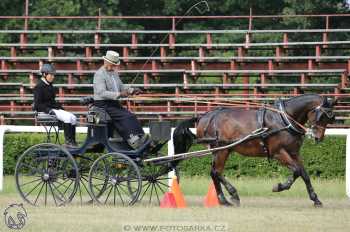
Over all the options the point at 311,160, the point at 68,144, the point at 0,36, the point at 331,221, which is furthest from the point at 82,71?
the point at 331,221

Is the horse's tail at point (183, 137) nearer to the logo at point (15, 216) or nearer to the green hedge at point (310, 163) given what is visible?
the logo at point (15, 216)

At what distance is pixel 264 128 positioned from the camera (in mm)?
15219

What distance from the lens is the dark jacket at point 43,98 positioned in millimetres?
15469

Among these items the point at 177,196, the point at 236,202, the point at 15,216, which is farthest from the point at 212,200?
the point at 15,216

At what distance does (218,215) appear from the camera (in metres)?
13.4

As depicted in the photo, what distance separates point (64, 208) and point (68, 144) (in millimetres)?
1345

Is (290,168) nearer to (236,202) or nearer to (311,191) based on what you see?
(311,191)

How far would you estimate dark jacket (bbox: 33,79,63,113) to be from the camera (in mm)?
15469

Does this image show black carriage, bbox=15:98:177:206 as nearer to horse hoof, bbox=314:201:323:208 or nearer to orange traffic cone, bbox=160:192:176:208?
orange traffic cone, bbox=160:192:176:208

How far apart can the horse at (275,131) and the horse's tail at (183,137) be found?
0.35m

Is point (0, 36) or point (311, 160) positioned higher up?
point (0, 36)

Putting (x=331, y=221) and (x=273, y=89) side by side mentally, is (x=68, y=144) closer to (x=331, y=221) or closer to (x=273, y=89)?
(x=331, y=221)

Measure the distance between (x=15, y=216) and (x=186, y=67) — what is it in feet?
46.7

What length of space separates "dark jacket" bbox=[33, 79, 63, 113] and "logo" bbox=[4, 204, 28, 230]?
1.66m
